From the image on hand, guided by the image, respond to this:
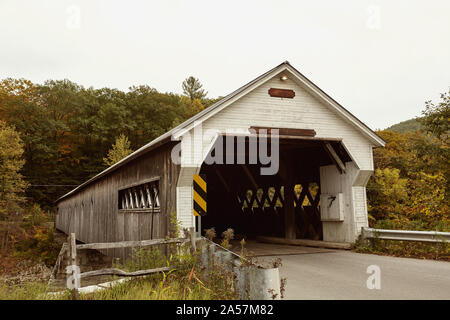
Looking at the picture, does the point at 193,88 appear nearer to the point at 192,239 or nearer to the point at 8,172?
the point at 8,172

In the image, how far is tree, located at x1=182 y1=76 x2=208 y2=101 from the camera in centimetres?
6288

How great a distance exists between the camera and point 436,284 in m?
6.03

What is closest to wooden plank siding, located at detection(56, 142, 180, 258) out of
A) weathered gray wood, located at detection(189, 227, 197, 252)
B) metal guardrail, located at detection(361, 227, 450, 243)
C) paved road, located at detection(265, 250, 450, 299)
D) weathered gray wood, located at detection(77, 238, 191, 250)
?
weathered gray wood, located at detection(189, 227, 197, 252)

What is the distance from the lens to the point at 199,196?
891 centimetres

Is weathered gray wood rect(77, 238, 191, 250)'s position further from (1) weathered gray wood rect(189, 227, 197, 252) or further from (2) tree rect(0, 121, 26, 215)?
(2) tree rect(0, 121, 26, 215)

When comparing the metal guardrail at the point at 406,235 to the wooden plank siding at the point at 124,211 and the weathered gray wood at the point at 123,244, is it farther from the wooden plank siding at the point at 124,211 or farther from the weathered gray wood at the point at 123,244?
the weathered gray wood at the point at 123,244

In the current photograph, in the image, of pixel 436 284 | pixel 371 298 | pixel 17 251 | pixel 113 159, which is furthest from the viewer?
pixel 113 159

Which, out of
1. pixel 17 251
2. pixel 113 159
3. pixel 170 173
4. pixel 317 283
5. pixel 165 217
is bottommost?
pixel 17 251

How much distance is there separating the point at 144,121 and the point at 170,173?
34.9m

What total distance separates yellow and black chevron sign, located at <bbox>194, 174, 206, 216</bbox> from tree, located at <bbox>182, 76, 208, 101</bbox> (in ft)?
180

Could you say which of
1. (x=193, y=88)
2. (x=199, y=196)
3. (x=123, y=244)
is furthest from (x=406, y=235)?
(x=193, y=88)

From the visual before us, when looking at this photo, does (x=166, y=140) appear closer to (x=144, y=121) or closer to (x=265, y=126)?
(x=265, y=126)

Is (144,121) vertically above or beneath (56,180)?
above
